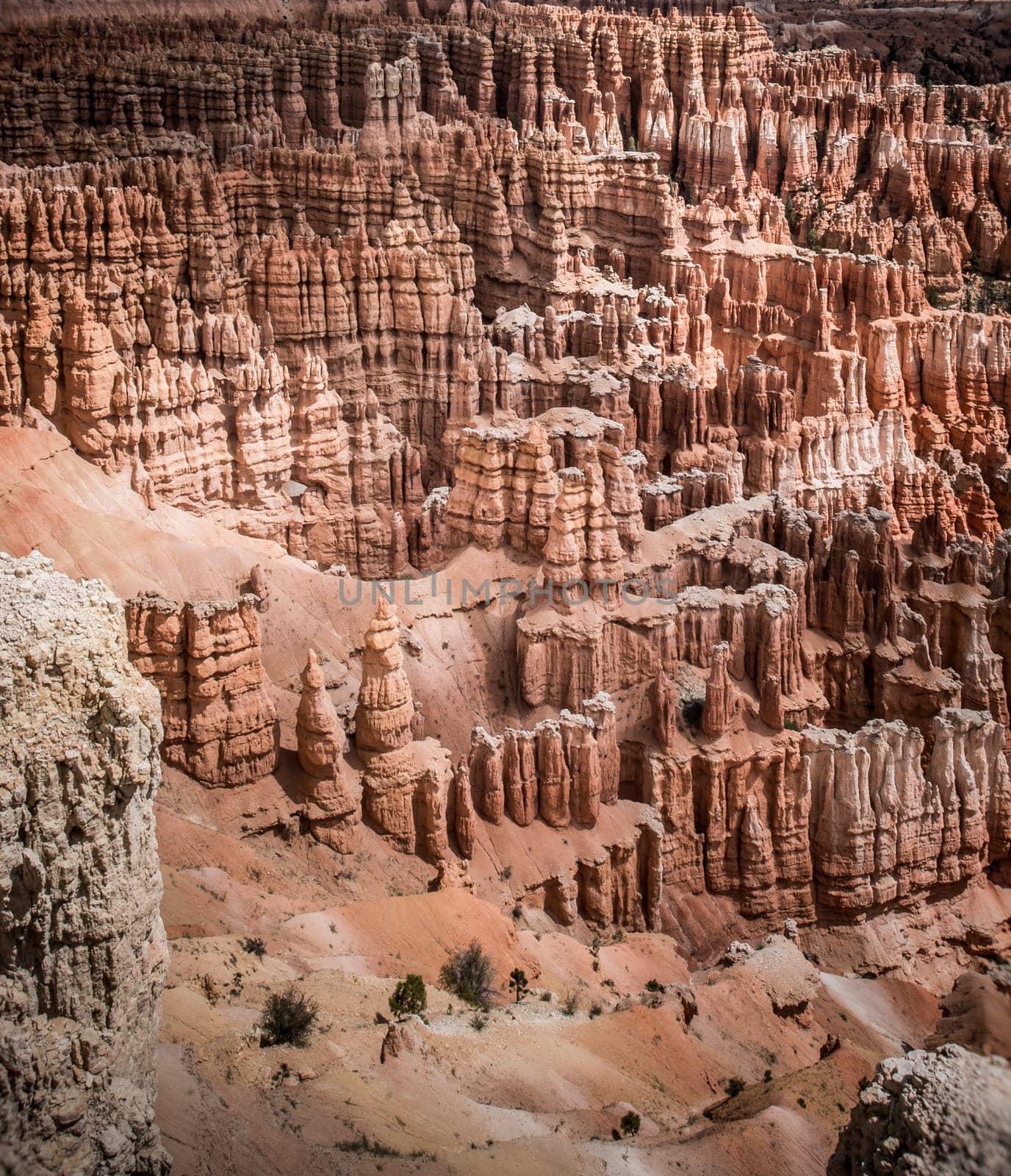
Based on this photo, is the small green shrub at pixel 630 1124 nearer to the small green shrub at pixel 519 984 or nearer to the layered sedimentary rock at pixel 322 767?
the small green shrub at pixel 519 984

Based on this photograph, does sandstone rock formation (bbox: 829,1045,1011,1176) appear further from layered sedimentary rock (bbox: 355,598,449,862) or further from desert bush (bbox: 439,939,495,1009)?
layered sedimentary rock (bbox: 355,598,449,862)

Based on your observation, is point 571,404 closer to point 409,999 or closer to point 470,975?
point 470,975

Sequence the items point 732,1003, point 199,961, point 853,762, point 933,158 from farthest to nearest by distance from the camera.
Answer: point 933,158
point 853,762
point 732,1003
point 199,961

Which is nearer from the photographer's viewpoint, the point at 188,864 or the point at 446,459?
the point at 188,864

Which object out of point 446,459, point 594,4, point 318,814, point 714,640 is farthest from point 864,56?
point 318,814

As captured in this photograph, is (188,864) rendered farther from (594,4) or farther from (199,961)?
(594,4)

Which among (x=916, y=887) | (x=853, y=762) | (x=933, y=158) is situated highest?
(x=933, y=158)
